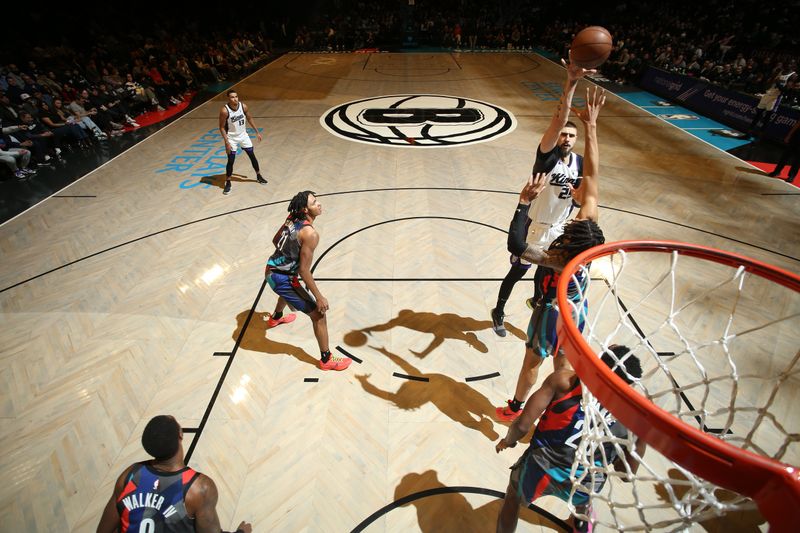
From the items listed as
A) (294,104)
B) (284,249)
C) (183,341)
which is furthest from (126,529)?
(294,104)

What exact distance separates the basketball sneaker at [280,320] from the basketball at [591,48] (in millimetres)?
3860

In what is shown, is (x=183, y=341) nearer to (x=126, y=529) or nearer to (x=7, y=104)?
(x=126, y=529)

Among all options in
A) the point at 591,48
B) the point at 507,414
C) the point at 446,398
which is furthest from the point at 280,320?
Result: the point at 591,48

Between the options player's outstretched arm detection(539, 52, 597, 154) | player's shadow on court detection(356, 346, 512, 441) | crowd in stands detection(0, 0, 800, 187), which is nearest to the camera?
player's outstretched arm detection(539, 52, 597, 154)

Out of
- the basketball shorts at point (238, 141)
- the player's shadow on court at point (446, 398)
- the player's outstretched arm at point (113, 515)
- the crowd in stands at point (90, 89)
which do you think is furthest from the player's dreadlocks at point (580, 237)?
the crowd in stands at point (90, 89)

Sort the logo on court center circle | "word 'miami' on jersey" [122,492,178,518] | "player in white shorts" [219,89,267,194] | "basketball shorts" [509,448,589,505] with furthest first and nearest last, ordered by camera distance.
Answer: the logo on court center circle < "player in white shorts" [219,89,267,194] < "basketball shorts" [509,448,589,505] < "word 'miami' on jersey" [122,492,178,518]

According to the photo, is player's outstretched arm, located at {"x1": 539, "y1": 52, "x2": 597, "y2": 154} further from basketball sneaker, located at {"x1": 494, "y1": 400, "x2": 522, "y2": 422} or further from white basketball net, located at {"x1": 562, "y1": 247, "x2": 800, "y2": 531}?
basketball sneaker, located at {"x1": 494, "y1": 400, "x2": 522, "y2": 422}

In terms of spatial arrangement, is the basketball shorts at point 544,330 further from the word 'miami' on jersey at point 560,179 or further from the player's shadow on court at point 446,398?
the word 'miami' on jersey at point 560,179

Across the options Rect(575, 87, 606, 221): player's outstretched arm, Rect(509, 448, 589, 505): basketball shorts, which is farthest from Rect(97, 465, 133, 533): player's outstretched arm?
Rect(575, 87, 606, 221): player's outstretched arm

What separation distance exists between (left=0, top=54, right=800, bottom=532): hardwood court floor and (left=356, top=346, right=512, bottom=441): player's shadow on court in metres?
0.02

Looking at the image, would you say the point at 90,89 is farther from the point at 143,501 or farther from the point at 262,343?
the point at 143,501

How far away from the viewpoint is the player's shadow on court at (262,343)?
396 centimetres

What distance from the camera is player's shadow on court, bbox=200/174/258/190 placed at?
7.47m

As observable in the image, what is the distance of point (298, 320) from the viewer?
441cm
